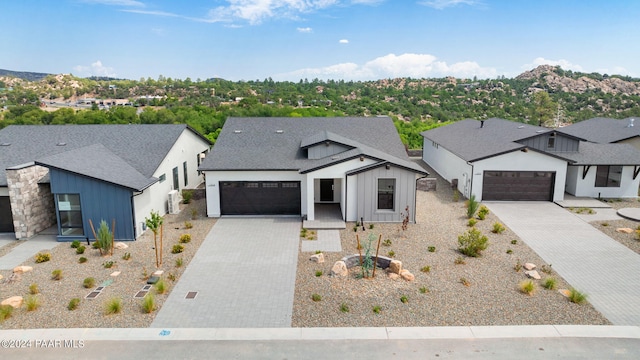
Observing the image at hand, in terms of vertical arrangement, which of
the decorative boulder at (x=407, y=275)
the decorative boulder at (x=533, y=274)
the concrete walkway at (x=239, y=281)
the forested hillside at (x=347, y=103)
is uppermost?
the forested hillside at (x=347, y=103)

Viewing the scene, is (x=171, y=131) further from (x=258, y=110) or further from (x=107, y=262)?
(x=258, y=110)

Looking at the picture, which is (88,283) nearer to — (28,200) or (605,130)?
(28,200)

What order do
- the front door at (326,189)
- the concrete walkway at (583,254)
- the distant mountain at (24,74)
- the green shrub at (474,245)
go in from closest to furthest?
the concrete walkway at (583,254) < the green shrub at (474,245) < the front door at (326,189) < the distant mountain at (24,74)

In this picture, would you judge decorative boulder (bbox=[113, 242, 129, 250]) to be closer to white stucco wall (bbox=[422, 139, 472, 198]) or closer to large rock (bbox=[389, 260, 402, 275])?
large rock (bbox=[389, 260, 402, 275])

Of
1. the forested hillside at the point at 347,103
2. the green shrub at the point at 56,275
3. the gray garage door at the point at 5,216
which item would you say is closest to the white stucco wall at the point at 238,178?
the green shrub at the point at 56,275

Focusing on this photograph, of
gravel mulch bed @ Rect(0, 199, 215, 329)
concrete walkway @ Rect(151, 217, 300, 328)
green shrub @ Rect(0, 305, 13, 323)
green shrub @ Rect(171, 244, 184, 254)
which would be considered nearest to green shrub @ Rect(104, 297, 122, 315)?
gravel mulch bed @ Rect(0, 199, 215, 329)

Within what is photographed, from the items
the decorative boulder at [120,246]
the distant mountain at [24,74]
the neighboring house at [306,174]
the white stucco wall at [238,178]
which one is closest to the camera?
the decorative boulder at [120,246]

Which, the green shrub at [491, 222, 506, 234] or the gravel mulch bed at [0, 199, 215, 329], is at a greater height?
the green shrub at [491, 222, 506, 234]

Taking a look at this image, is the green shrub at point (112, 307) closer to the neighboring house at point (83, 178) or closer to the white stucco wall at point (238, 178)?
the neighboring house at point (83, 178)
